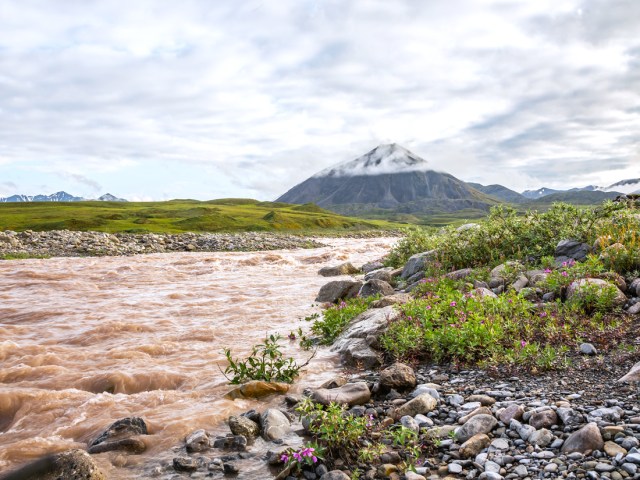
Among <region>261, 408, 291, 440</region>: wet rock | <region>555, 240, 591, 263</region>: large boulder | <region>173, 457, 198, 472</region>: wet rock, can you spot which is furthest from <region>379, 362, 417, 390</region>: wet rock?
<region>555, 240, 591, 263</region>: large boulder

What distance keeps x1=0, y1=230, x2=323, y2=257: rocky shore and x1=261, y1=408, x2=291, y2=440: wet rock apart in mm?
40289

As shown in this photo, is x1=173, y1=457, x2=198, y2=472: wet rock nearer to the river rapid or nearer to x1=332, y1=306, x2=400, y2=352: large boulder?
the river rapid

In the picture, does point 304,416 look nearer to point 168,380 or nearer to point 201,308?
point 168,380

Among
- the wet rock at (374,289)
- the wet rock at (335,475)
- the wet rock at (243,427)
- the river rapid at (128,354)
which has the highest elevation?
the wet rock at (374,289)

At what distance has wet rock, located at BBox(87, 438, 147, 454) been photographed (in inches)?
247

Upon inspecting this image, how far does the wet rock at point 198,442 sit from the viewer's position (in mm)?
6277

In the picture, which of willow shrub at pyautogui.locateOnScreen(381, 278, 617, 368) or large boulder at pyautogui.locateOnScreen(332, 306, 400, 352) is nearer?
willow shrub at pyautogui.locateOnScreen(381, 278, 617, 368)

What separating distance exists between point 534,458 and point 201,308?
1450 centimetres

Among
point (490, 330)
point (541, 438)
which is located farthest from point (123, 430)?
point (490, 330)

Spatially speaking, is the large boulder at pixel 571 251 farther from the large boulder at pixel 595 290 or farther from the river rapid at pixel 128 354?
the river rapid at pixel 128 354

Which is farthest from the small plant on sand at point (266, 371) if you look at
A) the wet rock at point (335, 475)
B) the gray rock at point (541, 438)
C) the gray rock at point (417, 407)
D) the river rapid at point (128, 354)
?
the gray rock at point (541, 438)

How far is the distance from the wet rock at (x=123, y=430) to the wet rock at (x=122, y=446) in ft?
0.58

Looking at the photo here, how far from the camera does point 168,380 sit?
30.5 ft

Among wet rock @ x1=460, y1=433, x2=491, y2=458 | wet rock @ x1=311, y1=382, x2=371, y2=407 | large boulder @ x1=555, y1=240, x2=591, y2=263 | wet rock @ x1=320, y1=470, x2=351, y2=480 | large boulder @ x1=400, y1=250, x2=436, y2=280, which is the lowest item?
wet rock @ x1=320, y1=470, x2=351, y2=480
